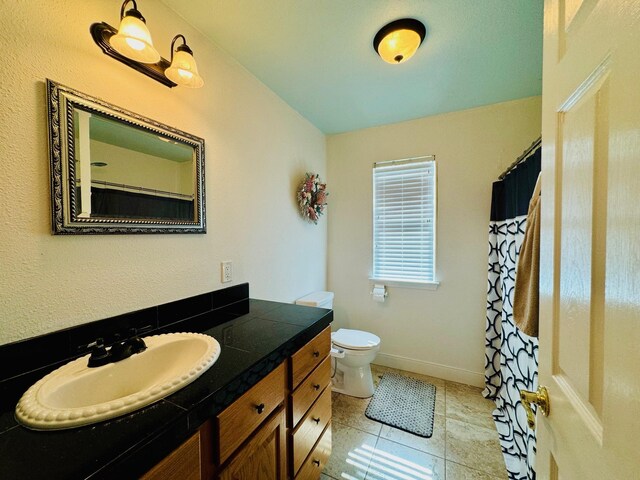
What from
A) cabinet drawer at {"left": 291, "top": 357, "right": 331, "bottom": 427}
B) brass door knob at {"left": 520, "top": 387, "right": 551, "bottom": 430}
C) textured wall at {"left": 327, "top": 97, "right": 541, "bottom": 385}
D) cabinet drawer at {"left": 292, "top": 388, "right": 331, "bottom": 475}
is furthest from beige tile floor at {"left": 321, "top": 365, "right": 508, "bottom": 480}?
brass door knob at {"left": 520, "top": 387, "right": 551, "bottom": 430}

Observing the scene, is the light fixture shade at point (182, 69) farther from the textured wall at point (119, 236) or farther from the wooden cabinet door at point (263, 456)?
the wooden cabinet door at point (263, 456)

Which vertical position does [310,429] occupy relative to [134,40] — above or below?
below

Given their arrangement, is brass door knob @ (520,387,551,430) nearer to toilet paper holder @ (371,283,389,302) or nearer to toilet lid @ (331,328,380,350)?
toilet lid @ (331,328,380,350)

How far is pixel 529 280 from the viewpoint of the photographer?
91 centimetres

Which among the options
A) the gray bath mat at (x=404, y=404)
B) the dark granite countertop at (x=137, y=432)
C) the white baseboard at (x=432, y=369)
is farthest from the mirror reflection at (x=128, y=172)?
the white baseboard at (x=432, y=369)

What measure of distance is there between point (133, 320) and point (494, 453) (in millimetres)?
2100

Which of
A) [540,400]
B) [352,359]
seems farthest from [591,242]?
[352,359]

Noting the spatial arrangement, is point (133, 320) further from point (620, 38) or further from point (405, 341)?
point (405, 341)

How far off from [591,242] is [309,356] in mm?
1017

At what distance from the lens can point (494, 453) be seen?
4.82ft

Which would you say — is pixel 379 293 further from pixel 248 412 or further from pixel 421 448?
pixel 248 412

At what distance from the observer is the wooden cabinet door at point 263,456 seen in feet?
2.47

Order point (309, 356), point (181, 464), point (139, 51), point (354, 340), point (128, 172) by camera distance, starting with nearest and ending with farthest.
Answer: point (181, 464) < point (139, 51) < point (128, 172) < point (309, 356) < point (354, 340)

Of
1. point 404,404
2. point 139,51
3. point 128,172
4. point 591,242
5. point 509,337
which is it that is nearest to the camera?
point 591,242
